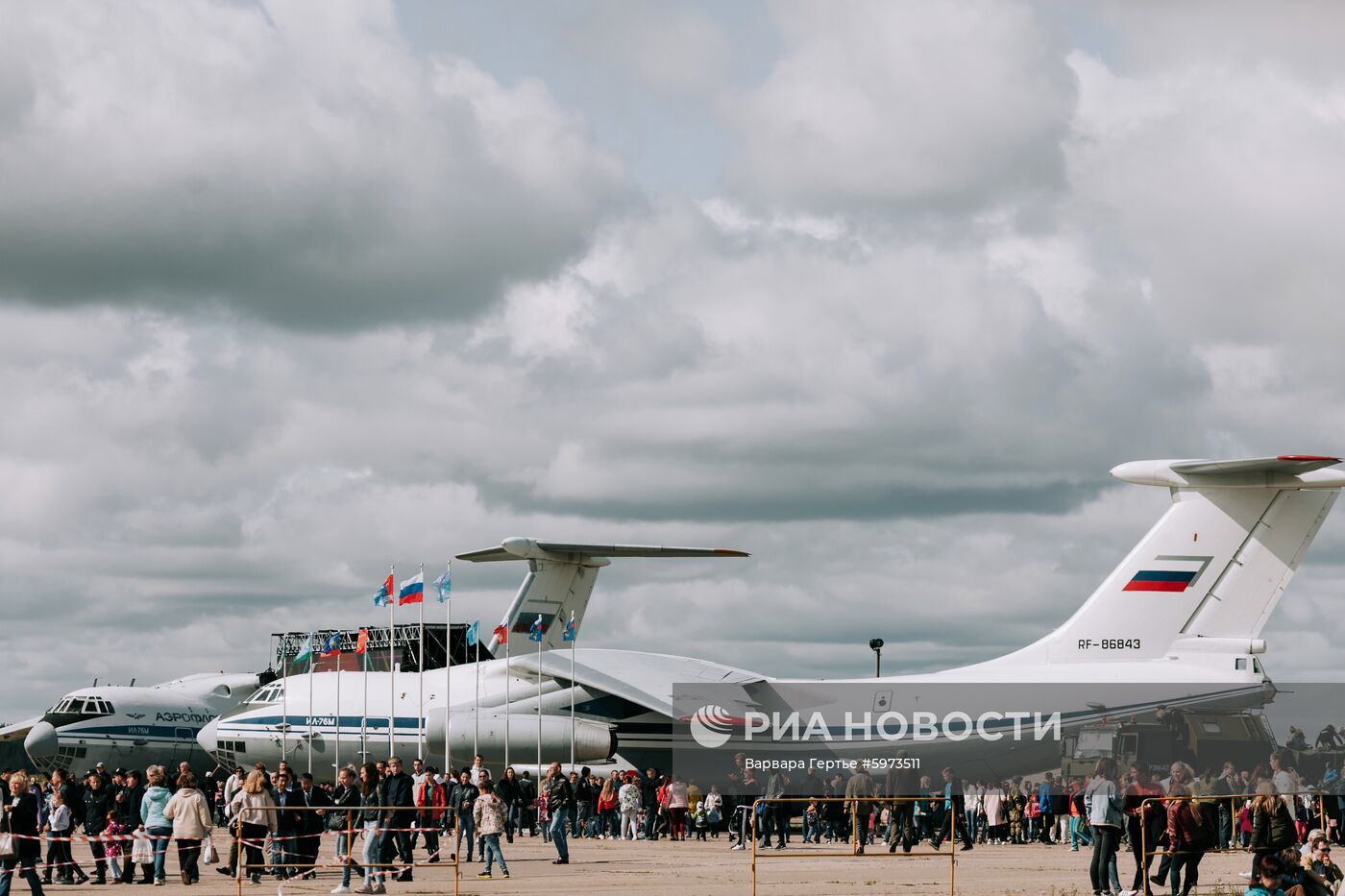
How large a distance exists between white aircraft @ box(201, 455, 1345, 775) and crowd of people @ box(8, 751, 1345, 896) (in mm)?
1337

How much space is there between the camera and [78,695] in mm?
41750

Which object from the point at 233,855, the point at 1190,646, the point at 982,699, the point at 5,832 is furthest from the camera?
the point at 982,699

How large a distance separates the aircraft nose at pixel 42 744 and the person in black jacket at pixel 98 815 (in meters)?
20.1

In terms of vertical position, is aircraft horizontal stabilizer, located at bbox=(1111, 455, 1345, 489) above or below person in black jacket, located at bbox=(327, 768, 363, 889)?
above

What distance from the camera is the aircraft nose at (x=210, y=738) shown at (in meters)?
38.2

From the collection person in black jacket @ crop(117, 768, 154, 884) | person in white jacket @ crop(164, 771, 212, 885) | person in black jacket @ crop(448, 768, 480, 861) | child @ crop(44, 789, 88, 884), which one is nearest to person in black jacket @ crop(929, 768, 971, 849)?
person in black jacket @ crop(448, 768, 480, 861)

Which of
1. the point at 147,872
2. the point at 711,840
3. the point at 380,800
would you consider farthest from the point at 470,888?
the point at 711,840

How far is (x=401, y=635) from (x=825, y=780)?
1943 inches

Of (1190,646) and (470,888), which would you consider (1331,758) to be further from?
(470,888)

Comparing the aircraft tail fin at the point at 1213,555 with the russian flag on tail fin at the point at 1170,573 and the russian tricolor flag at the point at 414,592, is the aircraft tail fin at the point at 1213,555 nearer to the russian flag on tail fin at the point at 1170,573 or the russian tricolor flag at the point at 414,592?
the russian flag on tail fin at the point at 1170,573

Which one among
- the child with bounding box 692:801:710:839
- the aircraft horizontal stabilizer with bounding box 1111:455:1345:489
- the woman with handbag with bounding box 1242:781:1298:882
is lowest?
the child with bounding box 692:801:710:839

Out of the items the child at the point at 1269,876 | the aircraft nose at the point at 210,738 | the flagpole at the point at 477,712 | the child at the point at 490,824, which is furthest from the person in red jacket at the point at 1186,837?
the aircraft nose at the point at 210,738

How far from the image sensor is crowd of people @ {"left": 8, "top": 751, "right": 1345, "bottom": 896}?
16297 millimetres

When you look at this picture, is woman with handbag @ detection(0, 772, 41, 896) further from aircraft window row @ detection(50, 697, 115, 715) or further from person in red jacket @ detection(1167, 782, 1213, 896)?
aircraft window row @ detection(50, 697, 115, 715)
